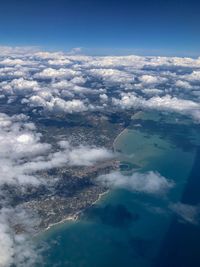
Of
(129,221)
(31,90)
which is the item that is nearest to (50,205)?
(129,221)

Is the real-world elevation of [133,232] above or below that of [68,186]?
below

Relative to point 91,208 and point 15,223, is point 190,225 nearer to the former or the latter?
point 91,208

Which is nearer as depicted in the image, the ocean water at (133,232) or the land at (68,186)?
the ocean water at (133,232)

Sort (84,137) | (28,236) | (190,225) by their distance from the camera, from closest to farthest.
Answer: (28,236) < (190,225) < (84,137)

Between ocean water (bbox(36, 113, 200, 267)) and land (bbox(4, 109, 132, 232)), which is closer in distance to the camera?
ocean water (bbox(36, 113, 200, 267))

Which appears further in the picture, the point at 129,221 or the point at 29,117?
the point at 29,117

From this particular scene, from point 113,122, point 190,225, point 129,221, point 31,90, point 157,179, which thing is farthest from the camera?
point 31,90

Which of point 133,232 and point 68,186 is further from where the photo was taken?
point 68,186
